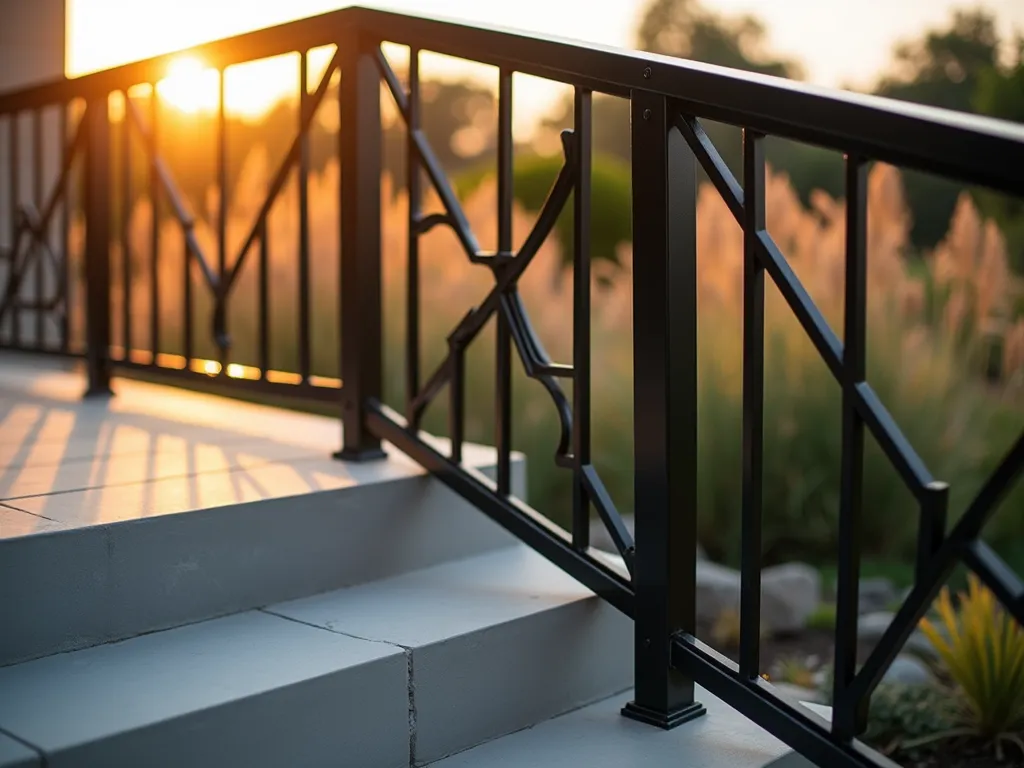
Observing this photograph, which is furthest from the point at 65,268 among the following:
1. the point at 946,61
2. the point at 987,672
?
the point at 946,61

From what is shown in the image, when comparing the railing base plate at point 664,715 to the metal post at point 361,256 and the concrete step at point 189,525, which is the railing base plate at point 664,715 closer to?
the concrete step at point 189,525

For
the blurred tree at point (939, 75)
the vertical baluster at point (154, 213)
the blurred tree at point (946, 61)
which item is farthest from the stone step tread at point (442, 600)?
the blurred tree at point (946, 61)

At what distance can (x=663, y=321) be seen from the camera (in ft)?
5.21

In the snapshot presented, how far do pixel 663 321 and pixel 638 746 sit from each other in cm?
61

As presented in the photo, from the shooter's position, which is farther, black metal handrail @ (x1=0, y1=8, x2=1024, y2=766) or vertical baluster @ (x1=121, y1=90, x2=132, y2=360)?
vertical baluster @ (x1=121, y1=90, x2=132, y2=360)

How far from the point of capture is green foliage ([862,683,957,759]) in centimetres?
237

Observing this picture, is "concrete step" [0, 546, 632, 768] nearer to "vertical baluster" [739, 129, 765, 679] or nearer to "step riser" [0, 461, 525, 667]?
"step riser" [0, 461, 525, 667]

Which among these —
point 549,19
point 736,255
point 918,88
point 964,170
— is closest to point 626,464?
point 736,255

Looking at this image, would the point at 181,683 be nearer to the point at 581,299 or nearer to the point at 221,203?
the point at 581,299

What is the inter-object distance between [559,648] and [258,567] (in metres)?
0.51

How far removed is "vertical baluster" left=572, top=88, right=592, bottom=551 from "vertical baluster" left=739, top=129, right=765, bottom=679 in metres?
0.31

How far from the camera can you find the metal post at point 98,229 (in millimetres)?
3070

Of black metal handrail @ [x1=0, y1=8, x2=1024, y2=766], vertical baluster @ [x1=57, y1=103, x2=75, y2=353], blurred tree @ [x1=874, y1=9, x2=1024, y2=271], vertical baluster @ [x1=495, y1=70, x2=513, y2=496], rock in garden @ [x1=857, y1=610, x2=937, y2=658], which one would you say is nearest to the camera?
black metal handrail @ [x1=0, y1=8, x2=1024, y2=766]

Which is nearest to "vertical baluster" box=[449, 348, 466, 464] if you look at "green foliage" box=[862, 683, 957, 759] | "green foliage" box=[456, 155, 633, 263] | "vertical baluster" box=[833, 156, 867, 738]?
"vertical baluster" box=[833, 156, 867, 738]
